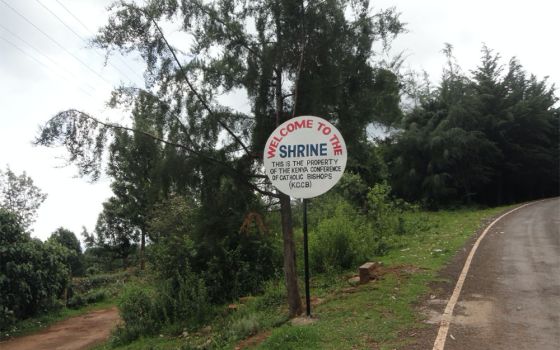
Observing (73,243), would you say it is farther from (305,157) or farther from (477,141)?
(305,157)

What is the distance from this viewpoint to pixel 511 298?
25.7 feet

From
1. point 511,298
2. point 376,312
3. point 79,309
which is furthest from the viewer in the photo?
point 79,309

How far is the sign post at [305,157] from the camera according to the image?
7117 millimetres

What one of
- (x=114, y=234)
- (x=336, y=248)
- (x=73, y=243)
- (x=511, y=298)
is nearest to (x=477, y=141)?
(x=336, y=248)

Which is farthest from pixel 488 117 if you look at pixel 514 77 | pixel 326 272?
pixel 326 272

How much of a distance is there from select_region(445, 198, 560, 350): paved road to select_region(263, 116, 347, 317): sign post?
272 centimetres

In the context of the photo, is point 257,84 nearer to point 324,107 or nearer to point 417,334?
point 324,107

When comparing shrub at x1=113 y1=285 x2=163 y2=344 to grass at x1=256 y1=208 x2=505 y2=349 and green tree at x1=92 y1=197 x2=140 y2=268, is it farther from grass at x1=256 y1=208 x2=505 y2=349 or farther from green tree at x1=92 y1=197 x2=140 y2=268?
green tree at x1=92 y1=197 x2=140 y2=268

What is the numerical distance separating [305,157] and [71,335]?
1548 cm

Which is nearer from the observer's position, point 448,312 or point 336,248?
point 448,312

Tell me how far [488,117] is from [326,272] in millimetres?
25858

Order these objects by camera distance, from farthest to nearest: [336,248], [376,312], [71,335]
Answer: [71,335] < [336,248] < [376,312]

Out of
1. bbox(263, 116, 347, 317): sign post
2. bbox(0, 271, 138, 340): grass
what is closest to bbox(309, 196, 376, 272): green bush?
bbox(263, 116, 347, 317): sign post

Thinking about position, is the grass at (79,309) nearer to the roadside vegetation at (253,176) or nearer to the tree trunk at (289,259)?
the roadside vegetation at (253,176)
